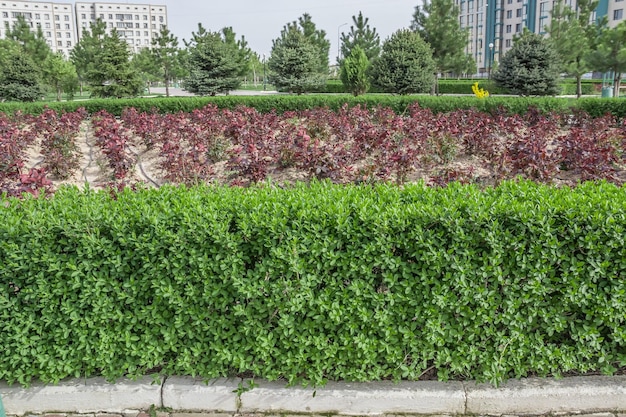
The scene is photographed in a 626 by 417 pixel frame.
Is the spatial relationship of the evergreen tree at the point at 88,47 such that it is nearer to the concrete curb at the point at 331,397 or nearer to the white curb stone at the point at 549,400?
the concrete curb at the point at 331,397

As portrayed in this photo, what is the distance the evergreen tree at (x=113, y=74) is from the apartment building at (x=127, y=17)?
107966mm

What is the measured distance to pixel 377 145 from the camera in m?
8.08

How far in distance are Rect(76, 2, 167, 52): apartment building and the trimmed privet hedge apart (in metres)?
134

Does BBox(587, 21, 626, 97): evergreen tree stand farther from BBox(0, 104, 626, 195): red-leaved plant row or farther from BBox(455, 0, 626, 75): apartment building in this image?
BBox(455, 0, 626, 75): apartment building

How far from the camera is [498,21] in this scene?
68.0m

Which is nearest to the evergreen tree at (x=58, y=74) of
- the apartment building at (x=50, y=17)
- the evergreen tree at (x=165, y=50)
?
the evergreen tree at (x=165, y=50)

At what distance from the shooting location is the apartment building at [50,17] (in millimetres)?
112750

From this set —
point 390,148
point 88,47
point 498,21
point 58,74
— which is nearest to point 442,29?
point 390,148

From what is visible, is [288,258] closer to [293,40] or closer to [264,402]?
[264,402]

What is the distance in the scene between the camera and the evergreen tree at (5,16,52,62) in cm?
3278

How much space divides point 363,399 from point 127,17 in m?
144

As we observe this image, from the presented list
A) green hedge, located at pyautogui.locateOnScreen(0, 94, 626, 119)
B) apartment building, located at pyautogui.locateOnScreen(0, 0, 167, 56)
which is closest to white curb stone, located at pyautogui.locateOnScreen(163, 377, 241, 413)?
green hedge, located at pyautogui.locateOnScreen(0, 94, 626, 119)

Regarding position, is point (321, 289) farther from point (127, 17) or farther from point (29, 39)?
point (127, 17)

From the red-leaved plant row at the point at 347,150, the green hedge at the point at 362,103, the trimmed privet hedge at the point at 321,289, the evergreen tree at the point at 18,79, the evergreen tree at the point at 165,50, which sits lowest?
the trimmed privet hedge at the point at 321,289
